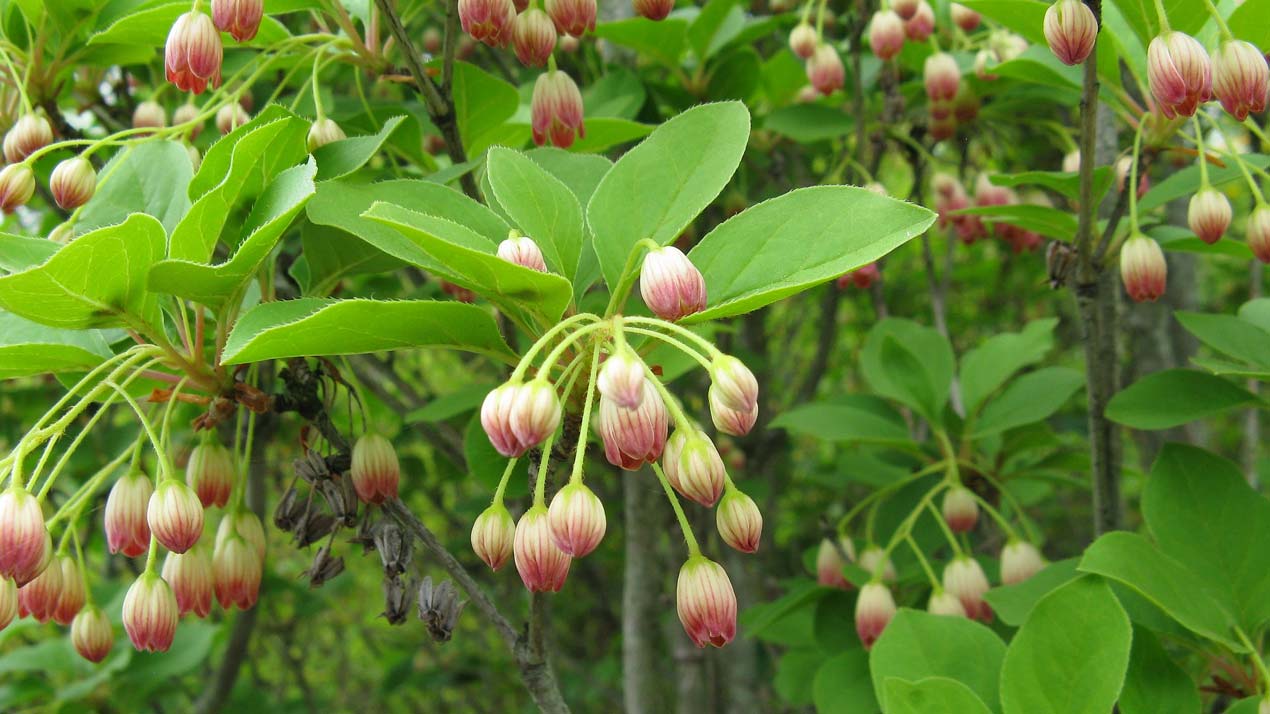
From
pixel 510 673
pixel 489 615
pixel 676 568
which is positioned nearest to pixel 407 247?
pixel 489 615

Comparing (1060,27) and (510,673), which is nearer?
(1060,27)

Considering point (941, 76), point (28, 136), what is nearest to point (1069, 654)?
point (941, 76)

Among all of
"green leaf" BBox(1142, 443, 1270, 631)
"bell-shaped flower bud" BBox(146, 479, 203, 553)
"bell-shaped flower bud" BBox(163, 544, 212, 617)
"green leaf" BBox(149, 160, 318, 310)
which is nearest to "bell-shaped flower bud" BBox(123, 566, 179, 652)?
"bell-shaped flower bud" BBox(163, 544, 212, 617)

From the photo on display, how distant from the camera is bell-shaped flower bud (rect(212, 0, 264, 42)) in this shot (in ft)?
5.19

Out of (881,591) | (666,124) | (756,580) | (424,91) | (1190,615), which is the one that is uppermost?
(666,124)

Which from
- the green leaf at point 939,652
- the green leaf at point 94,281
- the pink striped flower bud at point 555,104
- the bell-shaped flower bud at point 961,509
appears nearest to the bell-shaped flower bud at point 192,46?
the green leaf at point 94,281

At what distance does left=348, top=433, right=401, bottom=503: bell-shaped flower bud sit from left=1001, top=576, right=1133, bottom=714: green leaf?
0.95 m

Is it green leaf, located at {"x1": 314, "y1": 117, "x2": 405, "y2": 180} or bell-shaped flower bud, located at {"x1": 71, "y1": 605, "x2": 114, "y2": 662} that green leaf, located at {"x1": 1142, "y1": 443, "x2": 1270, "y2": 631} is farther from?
bell-shaped flower bud, located at {"x1": 71, "y1": 605, "x2": 114, "y2": 662}

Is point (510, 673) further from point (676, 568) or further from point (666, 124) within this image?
point (666, 124)

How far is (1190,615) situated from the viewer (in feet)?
5.47

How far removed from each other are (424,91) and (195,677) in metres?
4.21

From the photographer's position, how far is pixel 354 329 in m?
1.25

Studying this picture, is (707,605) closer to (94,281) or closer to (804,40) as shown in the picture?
(94,281)

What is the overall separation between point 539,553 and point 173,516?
1.76 feet
